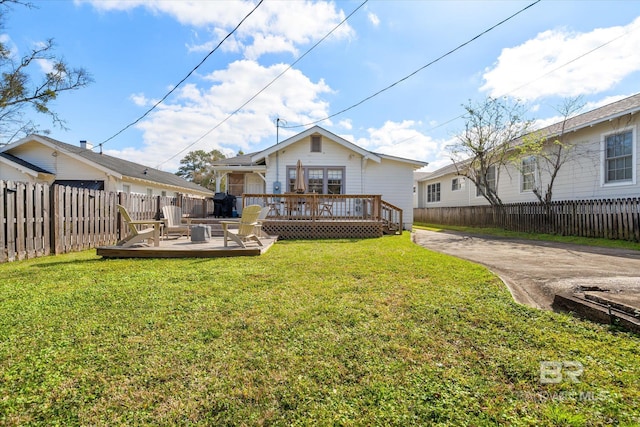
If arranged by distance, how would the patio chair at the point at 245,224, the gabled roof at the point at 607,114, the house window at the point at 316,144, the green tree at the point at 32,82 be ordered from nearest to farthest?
the patio chair at the point at 245,224 → the gabled roof at the point at 607,114 → the green tree at the point at 32,82 → the house window at the point at 316,144

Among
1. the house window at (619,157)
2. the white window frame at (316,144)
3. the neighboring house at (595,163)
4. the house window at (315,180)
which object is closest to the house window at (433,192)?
the neighboring house at (595,163)

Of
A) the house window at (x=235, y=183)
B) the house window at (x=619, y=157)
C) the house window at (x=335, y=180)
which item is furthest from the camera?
the house window at (x=235, y=183)

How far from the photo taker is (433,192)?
2666 centimetres

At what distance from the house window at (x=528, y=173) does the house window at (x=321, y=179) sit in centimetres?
923

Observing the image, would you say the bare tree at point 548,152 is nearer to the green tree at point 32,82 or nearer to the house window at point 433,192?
the house window at point 433,192

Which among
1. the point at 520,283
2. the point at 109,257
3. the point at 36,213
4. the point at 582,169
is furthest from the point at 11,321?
the point at 582,169

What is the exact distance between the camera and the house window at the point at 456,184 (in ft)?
71.5

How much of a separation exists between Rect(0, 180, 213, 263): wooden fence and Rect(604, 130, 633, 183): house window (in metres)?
17.6

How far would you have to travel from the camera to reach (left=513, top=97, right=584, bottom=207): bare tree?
12711mm

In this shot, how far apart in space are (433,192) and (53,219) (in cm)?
2561

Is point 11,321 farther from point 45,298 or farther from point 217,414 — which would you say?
point 217,414

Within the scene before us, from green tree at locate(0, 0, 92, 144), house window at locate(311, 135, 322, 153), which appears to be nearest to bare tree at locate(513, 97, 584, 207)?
house window at locate(311, 135, 322, 153)

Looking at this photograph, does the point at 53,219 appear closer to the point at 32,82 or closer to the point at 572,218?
the point at 32,82

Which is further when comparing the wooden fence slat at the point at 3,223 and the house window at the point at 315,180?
the house window at the point at 315,180
